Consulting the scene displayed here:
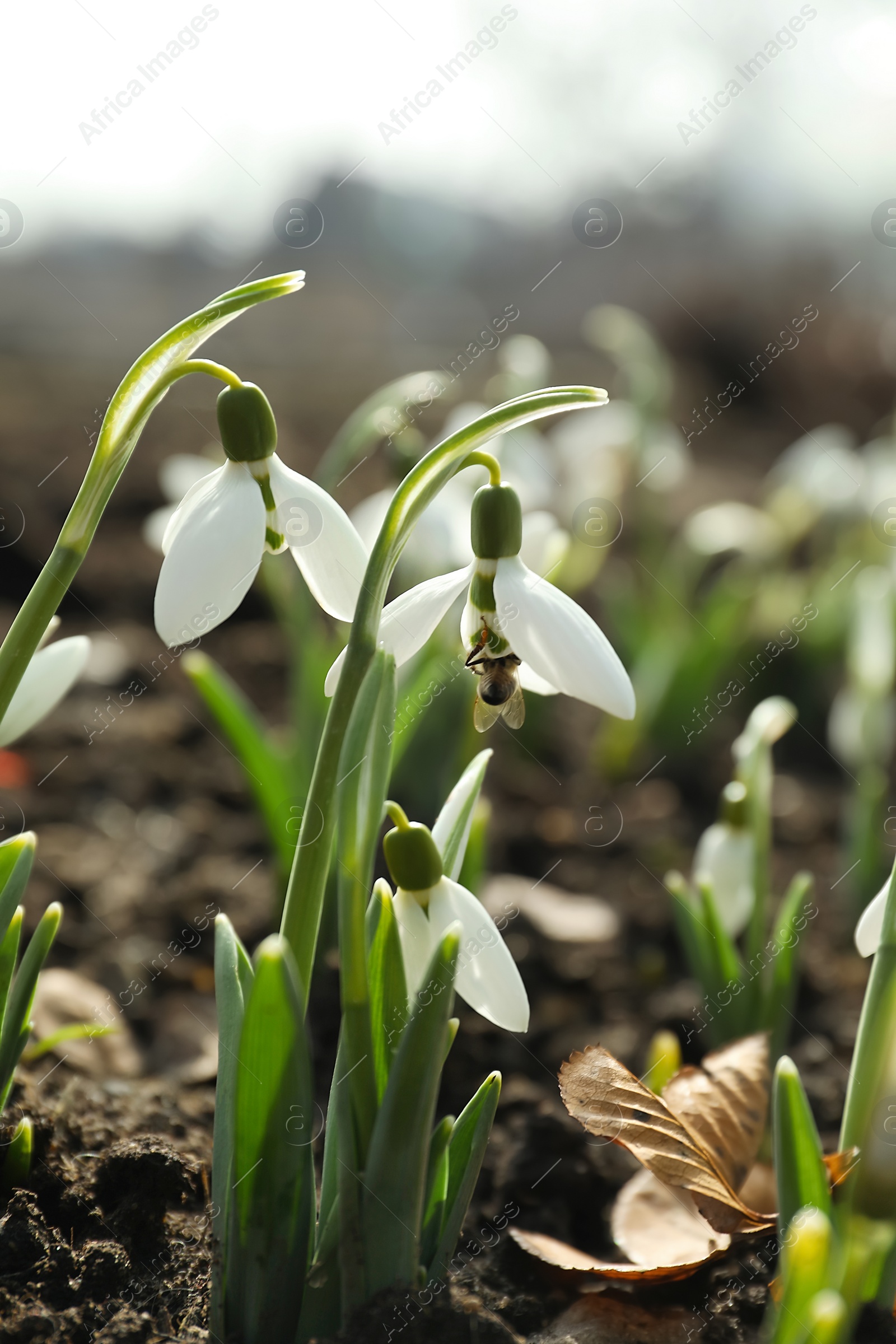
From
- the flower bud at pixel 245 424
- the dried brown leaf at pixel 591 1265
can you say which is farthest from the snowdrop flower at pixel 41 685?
the dried brown leaf at pixel 591 1265

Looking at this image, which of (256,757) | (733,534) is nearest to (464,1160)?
(256,757)

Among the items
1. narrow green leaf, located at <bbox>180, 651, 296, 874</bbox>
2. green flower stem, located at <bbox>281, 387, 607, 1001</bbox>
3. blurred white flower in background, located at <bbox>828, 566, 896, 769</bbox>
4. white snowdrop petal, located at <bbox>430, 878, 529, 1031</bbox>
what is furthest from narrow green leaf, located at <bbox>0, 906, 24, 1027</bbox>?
blurred white flower in background, located at <bbox>828, 566, 896, 769</bbox>

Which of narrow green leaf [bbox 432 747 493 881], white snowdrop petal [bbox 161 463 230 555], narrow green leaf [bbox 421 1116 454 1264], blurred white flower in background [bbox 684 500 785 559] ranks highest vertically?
white snowdrop petal [bbox 161 463 230 555]

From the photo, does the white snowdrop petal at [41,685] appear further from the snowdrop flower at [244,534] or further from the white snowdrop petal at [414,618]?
the white snowdrop petal at [414,618]

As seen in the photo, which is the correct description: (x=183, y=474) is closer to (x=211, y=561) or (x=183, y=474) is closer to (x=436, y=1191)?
(x=211, y=561)

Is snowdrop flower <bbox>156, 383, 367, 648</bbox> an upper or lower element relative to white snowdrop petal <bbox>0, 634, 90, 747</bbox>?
upper

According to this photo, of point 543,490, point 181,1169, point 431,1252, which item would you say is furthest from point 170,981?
point 543,490

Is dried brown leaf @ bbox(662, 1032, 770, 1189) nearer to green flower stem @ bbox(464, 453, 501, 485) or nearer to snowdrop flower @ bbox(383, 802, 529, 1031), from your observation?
snowdrop flower @ bbox(383, 802, 529, 1031)
